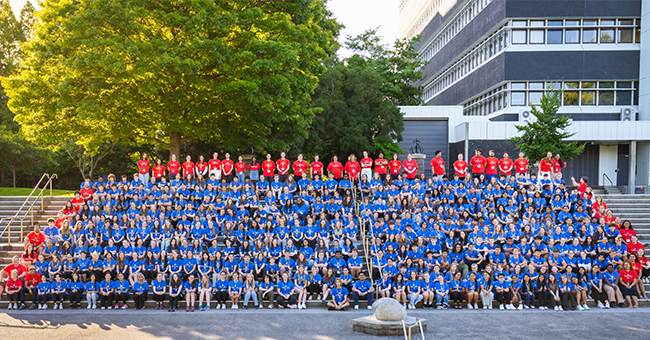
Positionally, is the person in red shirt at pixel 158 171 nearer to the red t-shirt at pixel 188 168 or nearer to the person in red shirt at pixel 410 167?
the red t-shirt at pixel 188 168

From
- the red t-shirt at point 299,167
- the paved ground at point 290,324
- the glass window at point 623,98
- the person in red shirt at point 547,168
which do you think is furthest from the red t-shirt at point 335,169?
the glass window at point 623,98

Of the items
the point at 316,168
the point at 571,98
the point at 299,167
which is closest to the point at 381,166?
the point at 316,168

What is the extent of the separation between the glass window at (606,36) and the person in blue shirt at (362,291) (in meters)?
23.9

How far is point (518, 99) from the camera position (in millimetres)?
30000

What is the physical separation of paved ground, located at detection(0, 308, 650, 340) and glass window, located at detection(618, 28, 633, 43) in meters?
21.0

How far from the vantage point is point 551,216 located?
16.5 m

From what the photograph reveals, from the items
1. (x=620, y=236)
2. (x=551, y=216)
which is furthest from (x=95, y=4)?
(x=620, y=236)

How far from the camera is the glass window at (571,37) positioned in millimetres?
29312

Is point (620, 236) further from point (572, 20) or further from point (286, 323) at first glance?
point (572, 20)

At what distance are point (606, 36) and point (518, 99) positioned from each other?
6060 millimetres

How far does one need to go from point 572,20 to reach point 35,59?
2815 cm

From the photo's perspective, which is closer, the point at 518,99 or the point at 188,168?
the point at 188,168

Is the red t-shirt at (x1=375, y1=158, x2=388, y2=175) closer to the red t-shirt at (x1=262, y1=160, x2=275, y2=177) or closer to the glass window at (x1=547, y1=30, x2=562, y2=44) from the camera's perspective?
the red t-shirt at (x1=262, y1=160, x2=275, y2=177)

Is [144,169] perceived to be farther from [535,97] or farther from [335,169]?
[535,97]
